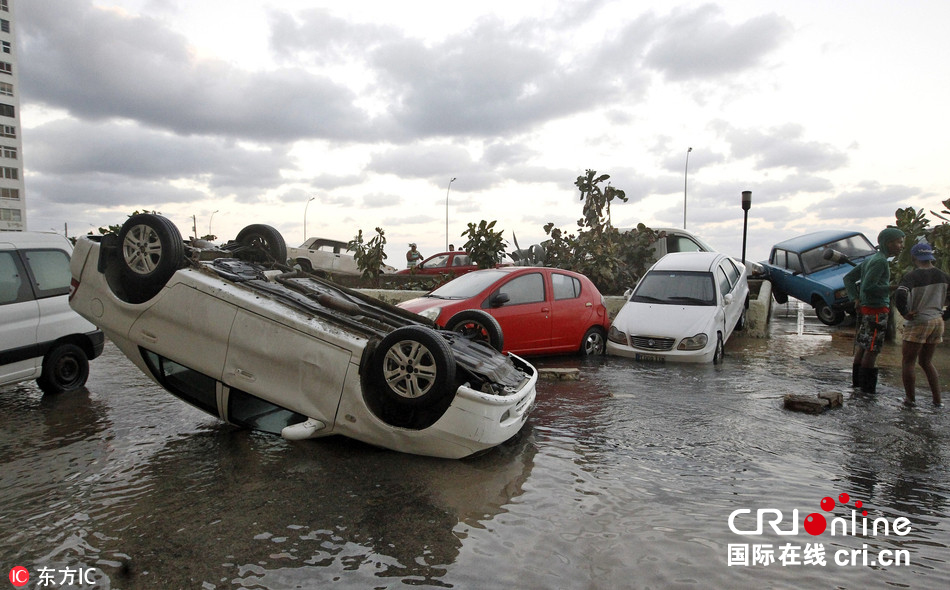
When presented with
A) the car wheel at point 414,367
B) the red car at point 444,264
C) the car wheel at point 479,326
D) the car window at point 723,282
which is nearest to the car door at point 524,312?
the car wheel at point 479,326

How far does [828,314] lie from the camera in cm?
1467

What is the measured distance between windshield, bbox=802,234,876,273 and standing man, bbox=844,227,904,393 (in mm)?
8402

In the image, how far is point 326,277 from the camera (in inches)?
263

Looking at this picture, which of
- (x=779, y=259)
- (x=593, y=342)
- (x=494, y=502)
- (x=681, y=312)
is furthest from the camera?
(x=779, y=259)

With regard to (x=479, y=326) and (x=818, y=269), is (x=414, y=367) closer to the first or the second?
(x=479, y=326)

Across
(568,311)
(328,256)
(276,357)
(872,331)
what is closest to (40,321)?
(276,357)

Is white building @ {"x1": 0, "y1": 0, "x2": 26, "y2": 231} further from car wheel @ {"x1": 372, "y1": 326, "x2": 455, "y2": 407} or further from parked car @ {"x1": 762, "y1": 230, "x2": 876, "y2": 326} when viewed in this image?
car wheel @ {"x1": 372, "y1": 326, "x2": 455, "y2": 407}

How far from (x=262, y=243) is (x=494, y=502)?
382 cm

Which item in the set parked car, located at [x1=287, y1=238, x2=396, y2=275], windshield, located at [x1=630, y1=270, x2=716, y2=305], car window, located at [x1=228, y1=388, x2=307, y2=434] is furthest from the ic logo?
parked car, located at [x1=287, y1=238, x2=396, y2=275]

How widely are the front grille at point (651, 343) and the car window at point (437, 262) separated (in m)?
11.5

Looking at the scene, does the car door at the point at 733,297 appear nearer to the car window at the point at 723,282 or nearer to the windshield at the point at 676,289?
the car window at the point at 723,282

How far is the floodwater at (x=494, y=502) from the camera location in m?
3.21

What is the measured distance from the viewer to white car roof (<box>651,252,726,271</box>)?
36.4ft

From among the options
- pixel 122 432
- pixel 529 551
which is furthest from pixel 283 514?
pixel 122 432
